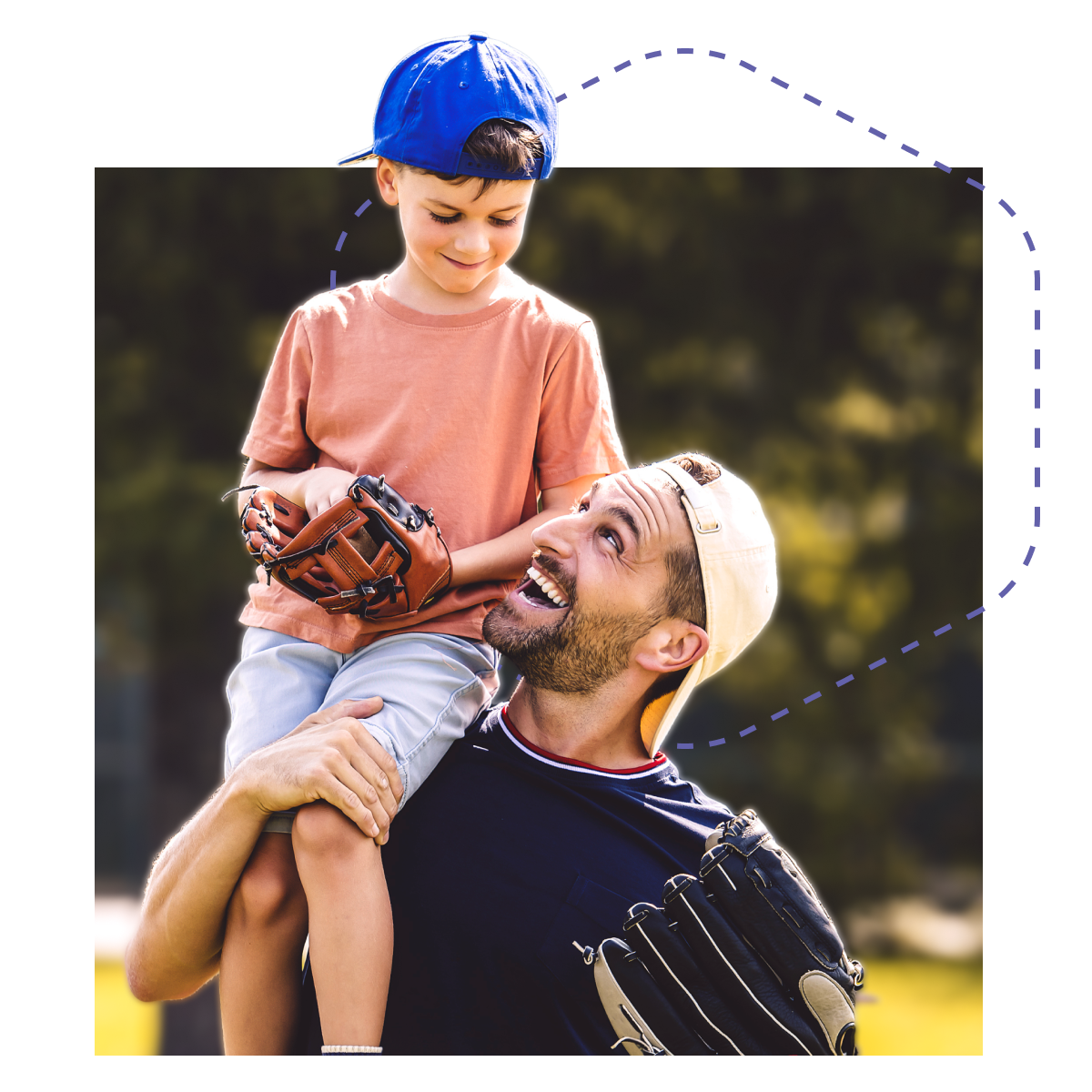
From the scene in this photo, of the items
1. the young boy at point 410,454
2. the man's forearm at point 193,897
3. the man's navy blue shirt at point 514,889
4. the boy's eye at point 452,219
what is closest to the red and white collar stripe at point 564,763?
the man's navy blue shirt at point 514,889

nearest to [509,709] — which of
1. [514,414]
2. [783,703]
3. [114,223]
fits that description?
[514,414]

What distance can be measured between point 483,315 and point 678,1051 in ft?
5.31

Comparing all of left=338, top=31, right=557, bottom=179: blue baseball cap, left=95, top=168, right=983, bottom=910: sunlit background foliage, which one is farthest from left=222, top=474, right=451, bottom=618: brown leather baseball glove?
left=95, top=168, right=983, bottom=910: sunlit background foliage

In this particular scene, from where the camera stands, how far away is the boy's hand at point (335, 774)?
2570 mm

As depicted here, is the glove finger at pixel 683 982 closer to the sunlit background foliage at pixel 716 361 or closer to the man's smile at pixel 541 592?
the man's smile at pixel 541 592

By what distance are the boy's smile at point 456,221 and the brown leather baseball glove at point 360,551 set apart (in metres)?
0.46

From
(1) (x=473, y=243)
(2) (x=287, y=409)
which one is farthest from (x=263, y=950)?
(1) (x=473, y=243)

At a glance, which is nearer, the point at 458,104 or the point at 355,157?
the point at 458,104

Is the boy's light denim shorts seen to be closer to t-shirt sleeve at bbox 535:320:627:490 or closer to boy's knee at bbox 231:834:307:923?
boy's knee at bbox 231:834:307:923

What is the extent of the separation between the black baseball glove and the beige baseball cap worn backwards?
0.35m

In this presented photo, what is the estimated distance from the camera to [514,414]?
9.45ft

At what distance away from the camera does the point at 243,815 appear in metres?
2.65

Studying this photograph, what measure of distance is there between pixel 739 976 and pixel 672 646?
71 centimetres

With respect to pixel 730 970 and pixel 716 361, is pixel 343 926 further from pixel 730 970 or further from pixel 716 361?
→ pixel 716 361
